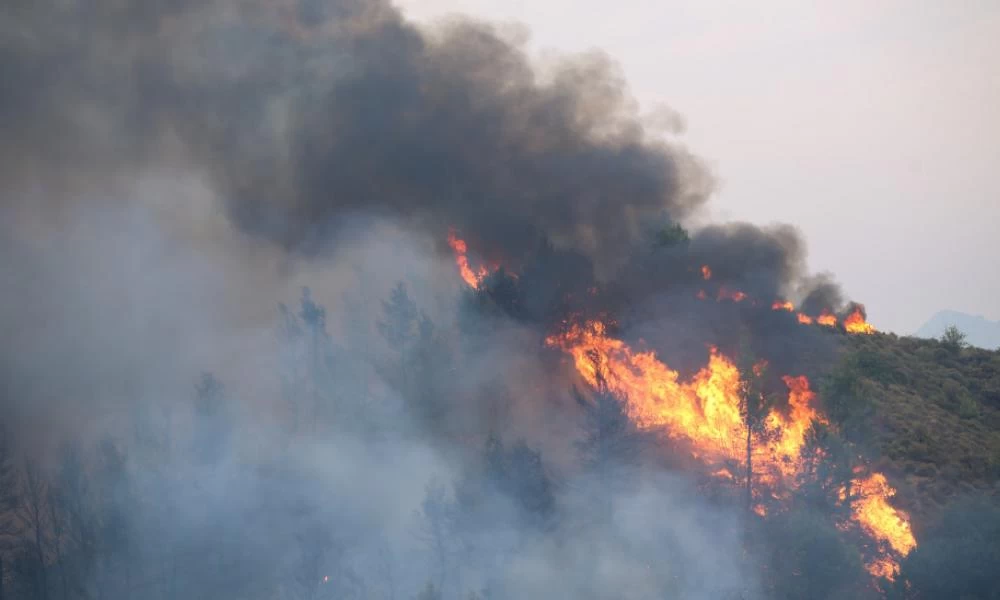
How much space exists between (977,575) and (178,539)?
4353 cm

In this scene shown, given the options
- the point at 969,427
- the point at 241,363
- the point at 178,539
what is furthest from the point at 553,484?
the point at 241,363

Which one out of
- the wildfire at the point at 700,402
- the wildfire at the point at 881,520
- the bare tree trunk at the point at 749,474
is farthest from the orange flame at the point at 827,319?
the wildfire at the point at 881,520

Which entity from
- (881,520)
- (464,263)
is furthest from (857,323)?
(464,263)

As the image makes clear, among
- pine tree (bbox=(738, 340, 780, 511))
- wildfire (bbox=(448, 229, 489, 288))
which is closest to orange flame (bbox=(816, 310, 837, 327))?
pine tree (bbox=(738, 340, 780, 511))

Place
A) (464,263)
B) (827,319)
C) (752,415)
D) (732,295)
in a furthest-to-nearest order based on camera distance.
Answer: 1. (464,263)
2. (827,319)
3. (732,295)
4. (752,415)

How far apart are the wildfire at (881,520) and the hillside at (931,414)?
825 millimetres

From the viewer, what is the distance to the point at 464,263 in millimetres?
71438

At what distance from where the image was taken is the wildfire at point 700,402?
51188 mm

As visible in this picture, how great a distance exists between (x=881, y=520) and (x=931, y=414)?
12692 millimetres

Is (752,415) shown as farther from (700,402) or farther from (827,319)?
(827,319)

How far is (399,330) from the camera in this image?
62.4 metres

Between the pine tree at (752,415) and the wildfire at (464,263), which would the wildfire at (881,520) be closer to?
the pine tree at (752,415)

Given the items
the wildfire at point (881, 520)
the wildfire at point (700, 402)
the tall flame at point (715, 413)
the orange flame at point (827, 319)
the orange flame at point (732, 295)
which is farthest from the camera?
the orange flame at point (827, 319)

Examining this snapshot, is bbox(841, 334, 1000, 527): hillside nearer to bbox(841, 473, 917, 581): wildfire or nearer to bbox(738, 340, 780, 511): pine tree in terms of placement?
bbox(841, 473, 917, 581): wildfire
